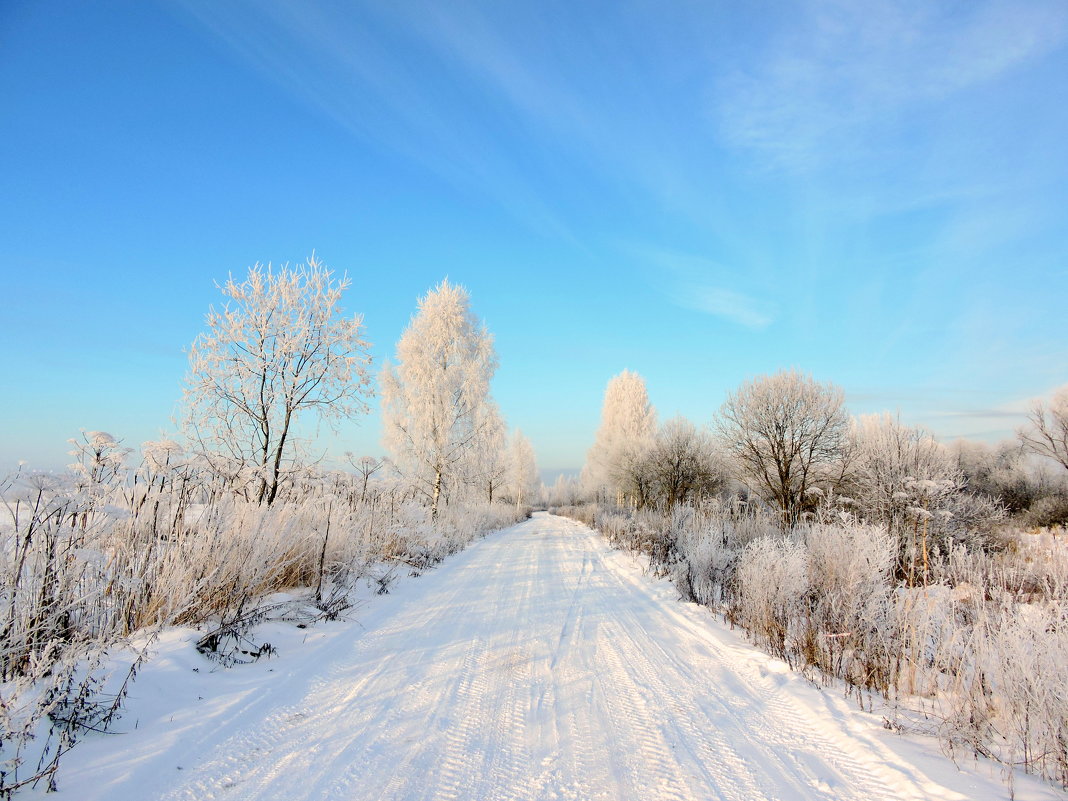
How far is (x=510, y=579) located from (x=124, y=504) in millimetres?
5669

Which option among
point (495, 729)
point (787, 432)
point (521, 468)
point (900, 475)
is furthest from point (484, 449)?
point (521, 468)

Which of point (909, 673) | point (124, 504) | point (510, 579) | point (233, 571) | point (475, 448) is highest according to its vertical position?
point (475, 448)

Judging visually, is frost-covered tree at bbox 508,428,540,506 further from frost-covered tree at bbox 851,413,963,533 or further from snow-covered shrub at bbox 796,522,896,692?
snow-covered shrub at bbox 796,522,896,692

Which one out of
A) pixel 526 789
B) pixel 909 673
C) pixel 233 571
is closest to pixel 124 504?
pixel 233 571

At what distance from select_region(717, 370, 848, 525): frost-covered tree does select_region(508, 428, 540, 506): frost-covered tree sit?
35.7 meters

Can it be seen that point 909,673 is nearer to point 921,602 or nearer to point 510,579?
point 921,602

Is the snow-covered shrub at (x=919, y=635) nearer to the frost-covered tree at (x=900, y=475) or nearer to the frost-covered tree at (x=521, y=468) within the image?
the frost-covered tree at (x=900, y=475)

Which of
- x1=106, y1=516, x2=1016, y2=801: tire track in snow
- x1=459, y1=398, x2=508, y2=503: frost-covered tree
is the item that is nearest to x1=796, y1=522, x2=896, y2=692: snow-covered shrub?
x1=106, y1=516, x2=1016, y2=801: tire track in snow

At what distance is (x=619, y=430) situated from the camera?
3859 cm

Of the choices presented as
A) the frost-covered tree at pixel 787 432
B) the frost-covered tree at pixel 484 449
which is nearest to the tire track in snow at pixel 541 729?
the frost-covered tree at pixel 787 432

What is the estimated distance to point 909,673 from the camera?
3.67 metres

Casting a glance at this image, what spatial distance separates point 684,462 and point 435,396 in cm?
1323

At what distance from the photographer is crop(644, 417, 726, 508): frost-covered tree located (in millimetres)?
24531

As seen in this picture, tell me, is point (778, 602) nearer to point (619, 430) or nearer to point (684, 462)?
point (684, 462)
